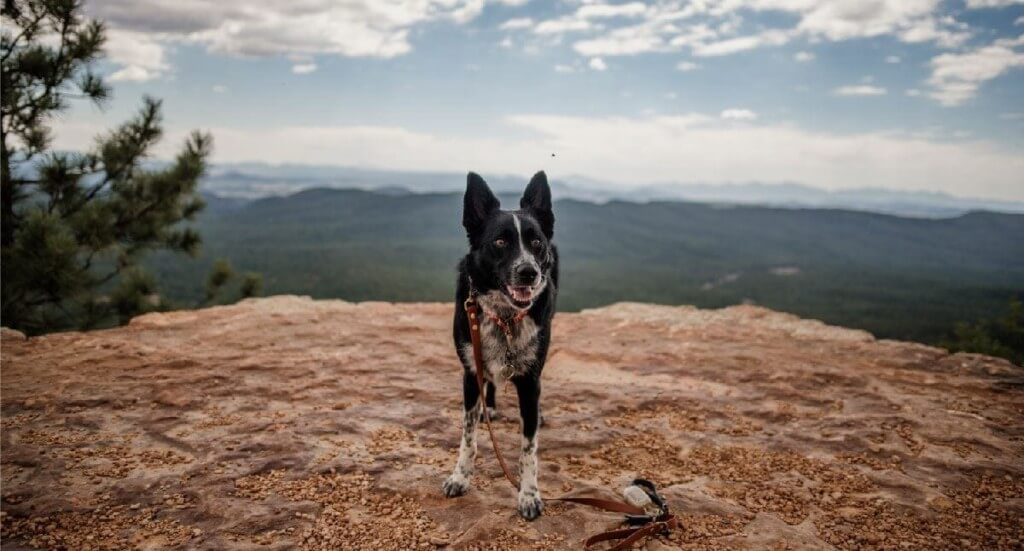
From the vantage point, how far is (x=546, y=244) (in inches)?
176

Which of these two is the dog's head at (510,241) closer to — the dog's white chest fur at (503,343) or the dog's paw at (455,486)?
the dog's white chest fur at (503,343)

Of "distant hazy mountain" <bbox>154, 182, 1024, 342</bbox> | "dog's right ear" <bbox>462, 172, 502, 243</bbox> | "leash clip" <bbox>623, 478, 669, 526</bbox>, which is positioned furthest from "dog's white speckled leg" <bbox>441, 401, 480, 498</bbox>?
"distant hazy mountain" <bbox>154, 182, 1024, 342</bbox>

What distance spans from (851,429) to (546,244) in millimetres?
3947

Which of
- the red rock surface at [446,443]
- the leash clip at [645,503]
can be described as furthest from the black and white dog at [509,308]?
the leash clip at [645,503]

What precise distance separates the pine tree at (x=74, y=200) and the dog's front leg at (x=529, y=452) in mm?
10706

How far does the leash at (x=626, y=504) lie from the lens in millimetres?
3646

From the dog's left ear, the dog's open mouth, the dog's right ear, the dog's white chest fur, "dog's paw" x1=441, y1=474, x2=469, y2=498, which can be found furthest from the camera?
the dog's left ear

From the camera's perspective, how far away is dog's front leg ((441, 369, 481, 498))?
4207mm

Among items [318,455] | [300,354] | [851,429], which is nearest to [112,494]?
[318,455]

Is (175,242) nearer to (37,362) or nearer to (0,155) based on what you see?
(0,155)

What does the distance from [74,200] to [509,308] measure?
12486mm

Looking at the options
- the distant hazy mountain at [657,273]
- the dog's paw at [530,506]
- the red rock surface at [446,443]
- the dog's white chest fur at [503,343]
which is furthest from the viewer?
the distant hazy mountain at [657,273]

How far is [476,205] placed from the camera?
4.52 metres

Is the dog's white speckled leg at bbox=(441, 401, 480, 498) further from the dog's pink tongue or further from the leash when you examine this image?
the dog's pink tongue
